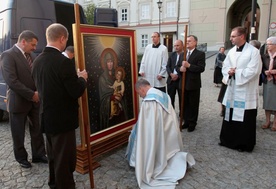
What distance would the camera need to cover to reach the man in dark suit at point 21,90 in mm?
3139

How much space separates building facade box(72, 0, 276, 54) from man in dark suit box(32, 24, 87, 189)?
2130 cm

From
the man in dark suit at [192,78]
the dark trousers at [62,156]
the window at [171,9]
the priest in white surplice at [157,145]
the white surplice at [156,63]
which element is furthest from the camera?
the window at [171,9]

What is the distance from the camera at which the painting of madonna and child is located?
338 centimetres

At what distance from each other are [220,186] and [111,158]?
5.34 ft

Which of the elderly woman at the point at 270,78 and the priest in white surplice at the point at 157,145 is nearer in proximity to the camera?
the priest in white surplice at the point at 157,145

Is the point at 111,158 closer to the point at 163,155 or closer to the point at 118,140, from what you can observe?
the point at 118,140

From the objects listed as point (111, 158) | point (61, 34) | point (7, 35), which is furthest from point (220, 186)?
point (7, 35)

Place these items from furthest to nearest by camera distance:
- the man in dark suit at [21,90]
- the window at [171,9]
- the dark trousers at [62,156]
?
the window at [171,9]
the man in dark suit at [21,90]
the dark trousers at [62,156]

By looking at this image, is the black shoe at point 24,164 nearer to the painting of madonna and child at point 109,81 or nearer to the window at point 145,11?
the painting of madonna and child at point 109,81

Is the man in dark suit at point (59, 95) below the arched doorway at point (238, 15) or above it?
below

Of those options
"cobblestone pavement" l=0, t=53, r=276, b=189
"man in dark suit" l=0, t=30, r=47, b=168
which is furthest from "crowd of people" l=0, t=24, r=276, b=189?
"cobblestone pavement" l=0, t=53, r=276, b=189

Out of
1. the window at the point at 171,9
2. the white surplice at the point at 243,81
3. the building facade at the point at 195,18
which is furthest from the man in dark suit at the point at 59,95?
the window at the point at 171,9

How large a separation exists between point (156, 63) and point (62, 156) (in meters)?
3.45

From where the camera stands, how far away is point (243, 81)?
3809 mm
